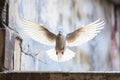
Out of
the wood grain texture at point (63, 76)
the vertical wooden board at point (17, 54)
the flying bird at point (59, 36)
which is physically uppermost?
the flying bird at point (59, 36)

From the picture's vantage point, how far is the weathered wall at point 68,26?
7.65ft

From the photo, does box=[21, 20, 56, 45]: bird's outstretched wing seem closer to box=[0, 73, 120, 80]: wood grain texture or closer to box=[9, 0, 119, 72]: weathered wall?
box=[9, 0, 119, 72]: weathered wall

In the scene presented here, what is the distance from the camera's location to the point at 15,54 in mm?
2152

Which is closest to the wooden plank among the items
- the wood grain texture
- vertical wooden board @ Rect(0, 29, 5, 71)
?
the wood grain texture

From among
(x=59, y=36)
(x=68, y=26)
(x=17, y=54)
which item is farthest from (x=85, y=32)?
(x=68, y=26)

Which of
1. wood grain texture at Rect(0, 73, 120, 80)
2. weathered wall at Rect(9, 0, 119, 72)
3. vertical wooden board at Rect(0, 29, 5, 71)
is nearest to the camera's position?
wood grain texture at Rect(0, 73, 120, 80)

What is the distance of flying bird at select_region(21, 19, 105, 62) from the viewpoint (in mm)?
2154

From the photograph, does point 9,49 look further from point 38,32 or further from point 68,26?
point 68,26

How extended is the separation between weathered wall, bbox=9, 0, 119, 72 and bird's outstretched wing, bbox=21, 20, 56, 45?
0.06 metres

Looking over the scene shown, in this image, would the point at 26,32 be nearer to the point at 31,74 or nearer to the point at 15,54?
the point at 15,54

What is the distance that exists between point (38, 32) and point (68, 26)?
42.4 inches

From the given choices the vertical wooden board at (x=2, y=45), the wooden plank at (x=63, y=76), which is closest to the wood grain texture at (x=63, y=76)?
the wooden plank at (x=63, y=76)

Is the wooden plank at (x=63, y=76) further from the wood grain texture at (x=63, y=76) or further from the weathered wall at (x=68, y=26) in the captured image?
the weathered wall at (x=68, y=26)

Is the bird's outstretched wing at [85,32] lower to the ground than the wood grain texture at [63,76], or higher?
higher
